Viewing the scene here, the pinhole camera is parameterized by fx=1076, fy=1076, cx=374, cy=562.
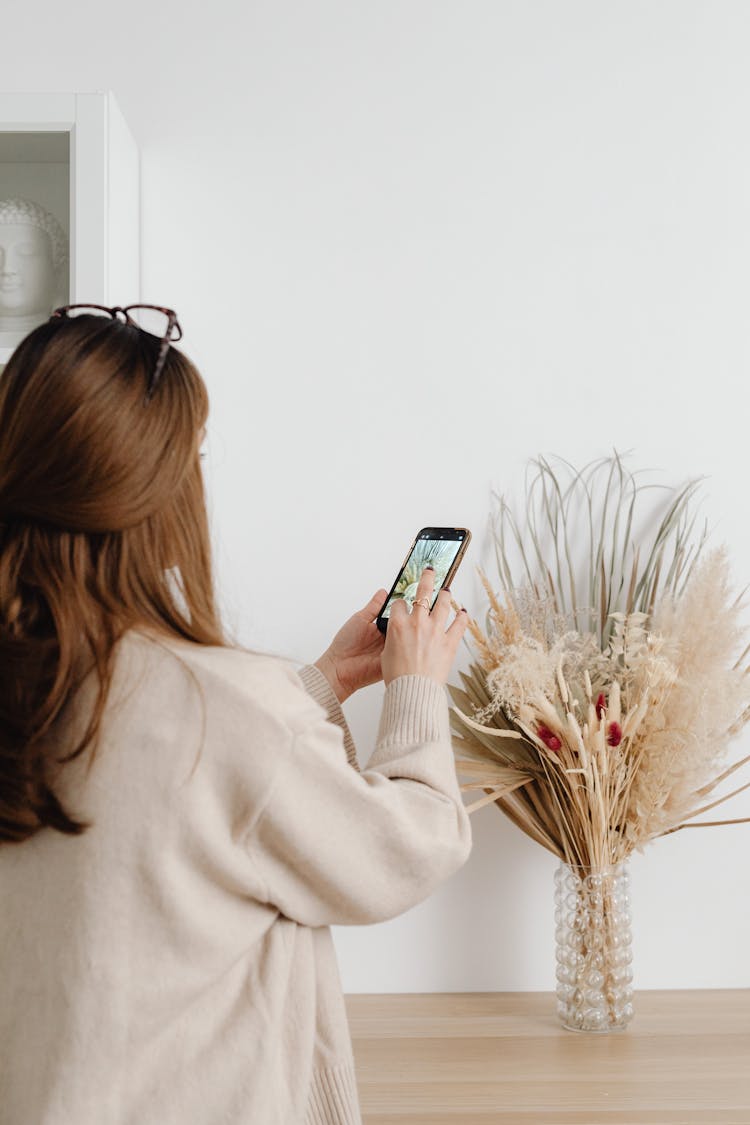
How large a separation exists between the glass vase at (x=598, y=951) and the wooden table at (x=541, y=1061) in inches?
1.0

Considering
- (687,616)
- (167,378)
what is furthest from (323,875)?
(687,616)

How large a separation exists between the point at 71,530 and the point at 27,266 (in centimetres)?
67

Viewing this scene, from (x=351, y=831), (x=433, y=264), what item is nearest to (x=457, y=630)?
(x=351, y=831)

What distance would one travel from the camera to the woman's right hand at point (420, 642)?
89 centimetres

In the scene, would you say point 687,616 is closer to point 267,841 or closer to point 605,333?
point 605,333

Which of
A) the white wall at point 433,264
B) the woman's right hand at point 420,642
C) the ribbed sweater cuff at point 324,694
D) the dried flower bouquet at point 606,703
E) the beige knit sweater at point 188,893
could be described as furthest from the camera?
the white wall at point 433,264

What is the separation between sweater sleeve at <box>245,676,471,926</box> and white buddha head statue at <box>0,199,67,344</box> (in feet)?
2.41

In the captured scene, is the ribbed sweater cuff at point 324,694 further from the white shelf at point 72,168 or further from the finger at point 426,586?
the white shelf at point 72,168

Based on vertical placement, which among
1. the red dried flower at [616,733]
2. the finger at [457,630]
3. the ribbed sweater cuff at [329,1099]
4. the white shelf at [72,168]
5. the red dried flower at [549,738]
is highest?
the white shelf at [72,168]

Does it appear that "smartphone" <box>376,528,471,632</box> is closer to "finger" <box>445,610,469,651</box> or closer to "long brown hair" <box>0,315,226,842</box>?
"finger" <box>445,610,469,651</box>

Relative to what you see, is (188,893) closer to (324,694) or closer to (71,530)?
(71,530)

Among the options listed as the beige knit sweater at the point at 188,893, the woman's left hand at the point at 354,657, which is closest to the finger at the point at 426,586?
the woman's left hand at the point at 354,657

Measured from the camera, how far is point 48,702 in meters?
0.67

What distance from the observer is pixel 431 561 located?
111 cm
